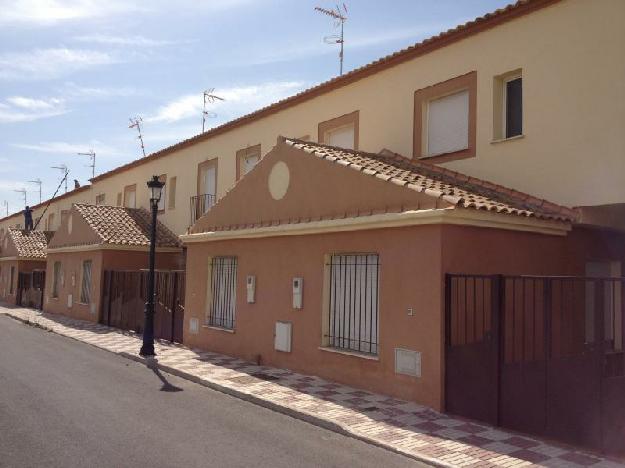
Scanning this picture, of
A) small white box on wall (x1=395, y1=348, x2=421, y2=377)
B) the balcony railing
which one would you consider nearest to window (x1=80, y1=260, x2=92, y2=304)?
the balcony railing

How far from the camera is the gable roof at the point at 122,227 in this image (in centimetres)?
1966

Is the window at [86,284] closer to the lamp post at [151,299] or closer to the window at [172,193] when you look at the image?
the window at [172,193]

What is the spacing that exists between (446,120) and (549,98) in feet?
7.48

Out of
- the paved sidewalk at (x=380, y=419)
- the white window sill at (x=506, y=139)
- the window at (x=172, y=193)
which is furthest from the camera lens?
the window at (x=172, y=193)

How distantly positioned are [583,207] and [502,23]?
12.3 feet

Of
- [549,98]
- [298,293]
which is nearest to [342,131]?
[298,293]

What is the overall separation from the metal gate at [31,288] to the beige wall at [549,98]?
66.6 feet

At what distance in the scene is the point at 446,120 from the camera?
1123cm

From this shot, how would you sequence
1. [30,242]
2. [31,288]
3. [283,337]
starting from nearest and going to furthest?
[283,337]
[31,288]
[30,242]

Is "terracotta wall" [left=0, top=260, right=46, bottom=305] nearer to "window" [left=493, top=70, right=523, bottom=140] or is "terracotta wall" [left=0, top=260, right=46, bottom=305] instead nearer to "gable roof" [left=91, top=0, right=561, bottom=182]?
"gable roof" [left=91, top=0, right=561, bottom=182]

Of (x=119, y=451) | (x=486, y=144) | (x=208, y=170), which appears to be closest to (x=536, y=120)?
(x=486, y=144)

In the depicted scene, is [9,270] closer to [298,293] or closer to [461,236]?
[298,293]

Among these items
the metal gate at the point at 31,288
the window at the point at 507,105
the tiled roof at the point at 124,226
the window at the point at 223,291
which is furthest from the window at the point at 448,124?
the metal gate at the point at 31,288

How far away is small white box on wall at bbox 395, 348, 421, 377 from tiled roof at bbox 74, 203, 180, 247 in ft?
43.7
